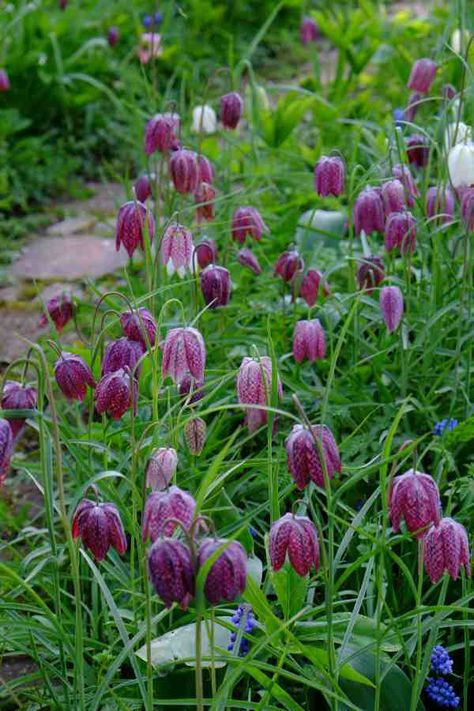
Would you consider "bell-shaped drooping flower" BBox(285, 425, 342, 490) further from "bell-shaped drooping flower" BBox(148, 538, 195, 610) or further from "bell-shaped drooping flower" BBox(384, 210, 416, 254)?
"bell-shaped drooping flower" BBox(384, 210, 416, 254)

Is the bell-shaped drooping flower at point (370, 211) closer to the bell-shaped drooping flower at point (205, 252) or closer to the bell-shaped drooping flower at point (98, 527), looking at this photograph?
the bell-shaped drooping flower at point (205, 252)

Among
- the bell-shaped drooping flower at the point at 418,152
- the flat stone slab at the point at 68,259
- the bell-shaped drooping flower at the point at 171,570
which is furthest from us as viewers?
the flat stone slab at the point at 68,259

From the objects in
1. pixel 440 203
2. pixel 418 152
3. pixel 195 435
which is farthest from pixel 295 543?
pixel 418 152

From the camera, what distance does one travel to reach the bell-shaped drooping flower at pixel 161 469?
1484 millimetres

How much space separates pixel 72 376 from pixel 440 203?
100 cm

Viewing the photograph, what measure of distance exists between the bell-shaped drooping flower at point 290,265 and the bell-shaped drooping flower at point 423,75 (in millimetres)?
723

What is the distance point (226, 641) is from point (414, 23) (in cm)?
332

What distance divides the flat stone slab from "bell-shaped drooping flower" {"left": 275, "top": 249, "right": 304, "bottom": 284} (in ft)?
3.70

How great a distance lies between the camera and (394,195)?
2164mm

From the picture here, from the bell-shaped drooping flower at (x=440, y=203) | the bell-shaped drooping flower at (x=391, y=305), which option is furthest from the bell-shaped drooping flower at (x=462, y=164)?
the bell-shaped drooping flower at (x=391, y=305)

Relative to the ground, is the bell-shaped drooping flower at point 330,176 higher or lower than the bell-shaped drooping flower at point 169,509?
higher

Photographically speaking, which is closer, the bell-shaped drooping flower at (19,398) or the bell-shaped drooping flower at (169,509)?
the bell-shaped drooping flower at (169,509)

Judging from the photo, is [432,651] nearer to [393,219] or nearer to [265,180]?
[393,219]

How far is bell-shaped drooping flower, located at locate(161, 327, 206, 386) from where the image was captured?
165 centimetres
